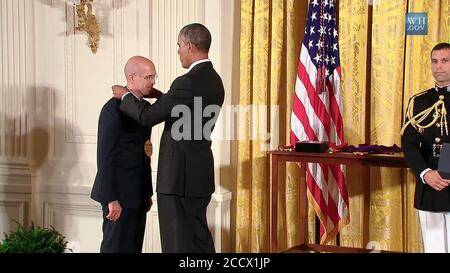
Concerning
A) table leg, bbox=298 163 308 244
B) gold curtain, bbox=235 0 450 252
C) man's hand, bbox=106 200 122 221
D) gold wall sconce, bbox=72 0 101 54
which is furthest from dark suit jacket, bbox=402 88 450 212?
gold wall sconce, bbox=72 0 101 54

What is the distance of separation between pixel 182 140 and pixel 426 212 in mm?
1546

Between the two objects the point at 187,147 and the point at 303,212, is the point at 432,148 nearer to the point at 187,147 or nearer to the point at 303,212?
the point at 303,212

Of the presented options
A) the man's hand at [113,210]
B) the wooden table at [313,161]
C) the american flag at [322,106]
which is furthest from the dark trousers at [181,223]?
the american flag at [322,106]

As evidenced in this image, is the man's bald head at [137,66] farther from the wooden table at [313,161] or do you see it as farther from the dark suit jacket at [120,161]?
the wooden table at [313,161]

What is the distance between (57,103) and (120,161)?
2128mm

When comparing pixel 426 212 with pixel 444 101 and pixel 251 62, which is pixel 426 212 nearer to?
pixel 444 101

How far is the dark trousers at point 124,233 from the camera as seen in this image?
3.45m

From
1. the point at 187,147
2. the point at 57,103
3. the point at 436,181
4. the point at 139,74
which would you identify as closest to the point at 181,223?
the point at 187,147

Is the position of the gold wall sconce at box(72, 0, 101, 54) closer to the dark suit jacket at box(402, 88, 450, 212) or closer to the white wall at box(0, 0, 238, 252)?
the white wall at box(0, 0, 238, 252)

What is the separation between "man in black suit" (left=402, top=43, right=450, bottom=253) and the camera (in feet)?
12.3

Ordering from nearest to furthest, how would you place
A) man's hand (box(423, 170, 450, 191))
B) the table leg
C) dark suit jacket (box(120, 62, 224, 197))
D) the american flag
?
dark suit jacket (box(120, 62, 224, 197)) → man's hand (box(423, 170, 450, 191)) → the american flag → the table leg

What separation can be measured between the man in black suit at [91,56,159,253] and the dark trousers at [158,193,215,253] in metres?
0.13

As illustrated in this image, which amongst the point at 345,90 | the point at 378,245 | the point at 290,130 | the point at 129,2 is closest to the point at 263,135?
the point at 290,130

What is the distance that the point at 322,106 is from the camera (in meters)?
4.66
